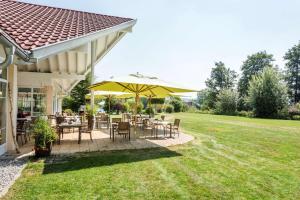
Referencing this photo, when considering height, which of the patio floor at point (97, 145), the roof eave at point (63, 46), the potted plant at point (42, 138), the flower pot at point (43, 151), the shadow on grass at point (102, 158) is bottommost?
the shadow on grass at point (102, 158)

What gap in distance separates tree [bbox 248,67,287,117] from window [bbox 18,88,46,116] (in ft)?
108

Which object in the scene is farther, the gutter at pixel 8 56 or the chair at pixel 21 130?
the chair at pixel 21 130

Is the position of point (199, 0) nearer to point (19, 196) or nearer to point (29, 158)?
point (29, 158)

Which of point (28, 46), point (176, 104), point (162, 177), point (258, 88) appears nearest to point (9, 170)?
point (28, 46)

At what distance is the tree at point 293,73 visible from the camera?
6031cm

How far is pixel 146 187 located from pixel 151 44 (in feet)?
72.9

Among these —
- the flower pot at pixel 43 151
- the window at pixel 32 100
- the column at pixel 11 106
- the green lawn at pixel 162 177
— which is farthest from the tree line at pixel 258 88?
the column at pixel 11 106

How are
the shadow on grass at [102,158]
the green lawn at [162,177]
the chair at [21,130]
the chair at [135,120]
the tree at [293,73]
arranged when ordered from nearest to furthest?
the green lawn at [162,177], the shadow on grass at [102,158], the chair at [21,130], the chair at [135,120], the tree at [293,73]

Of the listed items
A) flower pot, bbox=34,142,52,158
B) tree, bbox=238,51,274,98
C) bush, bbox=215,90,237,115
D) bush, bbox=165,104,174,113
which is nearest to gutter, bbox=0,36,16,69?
flower pot, bbox=34,142,52,158

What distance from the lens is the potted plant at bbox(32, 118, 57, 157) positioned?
7105mm

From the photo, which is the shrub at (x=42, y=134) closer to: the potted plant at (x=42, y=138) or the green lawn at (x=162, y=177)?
the potted plant at (x=42, y=138)

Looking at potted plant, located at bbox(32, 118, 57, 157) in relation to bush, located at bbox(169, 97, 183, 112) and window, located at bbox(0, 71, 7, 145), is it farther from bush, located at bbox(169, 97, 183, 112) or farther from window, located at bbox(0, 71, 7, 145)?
bush, located at bbox(169, 97, 183, 112)

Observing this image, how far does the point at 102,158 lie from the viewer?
724cm

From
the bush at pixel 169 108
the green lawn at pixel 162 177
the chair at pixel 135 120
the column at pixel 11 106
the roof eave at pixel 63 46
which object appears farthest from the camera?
the bush at pixel 169 108
